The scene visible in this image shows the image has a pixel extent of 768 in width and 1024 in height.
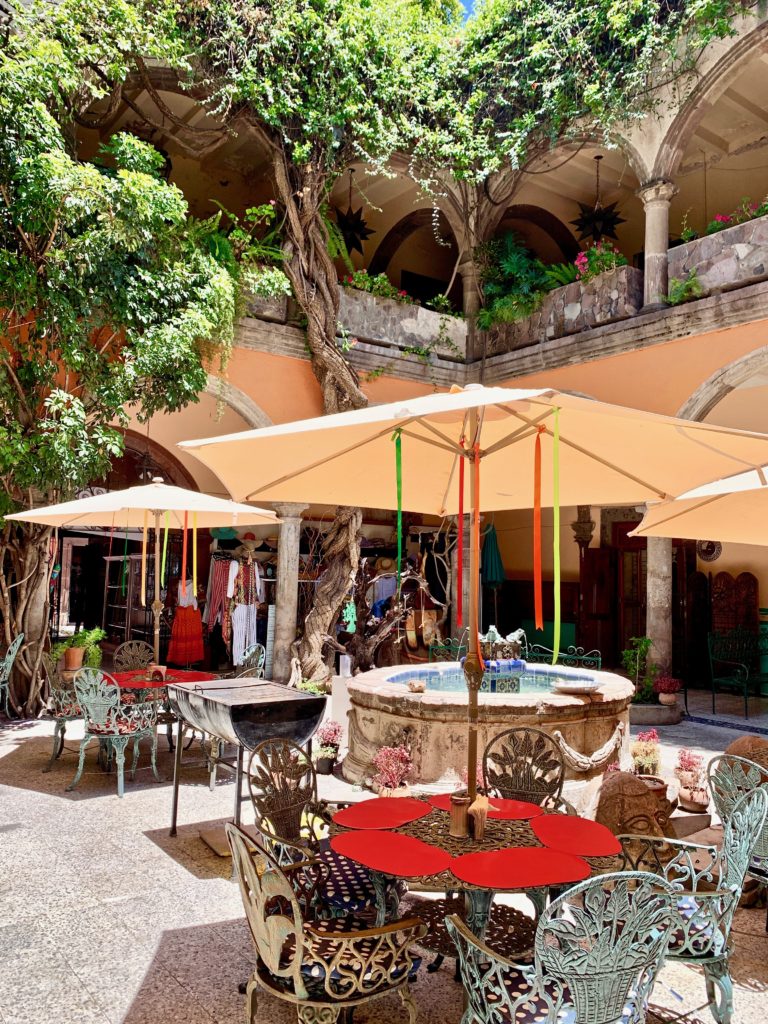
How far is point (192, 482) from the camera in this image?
1300 cm

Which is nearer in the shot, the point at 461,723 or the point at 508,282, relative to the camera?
the point at 461,723

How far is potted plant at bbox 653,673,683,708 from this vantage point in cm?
929

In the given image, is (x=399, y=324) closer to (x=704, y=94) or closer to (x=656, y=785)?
(x=704, y=94)

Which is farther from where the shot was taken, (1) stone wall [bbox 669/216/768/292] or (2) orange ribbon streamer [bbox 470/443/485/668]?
(1) stone wall [bbox 669/216/768/292]

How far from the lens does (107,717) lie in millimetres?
5918

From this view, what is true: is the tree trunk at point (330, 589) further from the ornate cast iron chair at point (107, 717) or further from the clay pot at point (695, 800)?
the clay pot at point (695, 800)

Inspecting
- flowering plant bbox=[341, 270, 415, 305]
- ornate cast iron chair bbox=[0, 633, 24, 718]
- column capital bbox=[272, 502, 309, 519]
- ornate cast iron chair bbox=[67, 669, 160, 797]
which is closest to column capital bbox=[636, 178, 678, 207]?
flowering plant bbox=[341, 270, 415, 305]

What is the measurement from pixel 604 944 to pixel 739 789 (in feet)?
6.44

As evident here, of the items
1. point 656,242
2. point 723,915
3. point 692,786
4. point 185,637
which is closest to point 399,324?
point 656,242

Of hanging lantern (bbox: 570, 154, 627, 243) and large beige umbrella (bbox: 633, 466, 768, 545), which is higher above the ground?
hanging lantern (bbox: 570, 154, 627, 243)

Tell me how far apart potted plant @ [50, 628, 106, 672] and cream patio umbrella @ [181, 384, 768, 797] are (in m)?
5.70

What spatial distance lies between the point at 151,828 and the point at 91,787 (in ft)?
3.80

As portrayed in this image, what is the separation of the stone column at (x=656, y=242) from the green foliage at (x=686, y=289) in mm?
212

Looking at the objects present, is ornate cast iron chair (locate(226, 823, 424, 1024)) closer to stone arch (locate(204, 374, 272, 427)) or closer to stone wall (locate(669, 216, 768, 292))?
stone arch (locate(204, 374, 272, 427))
